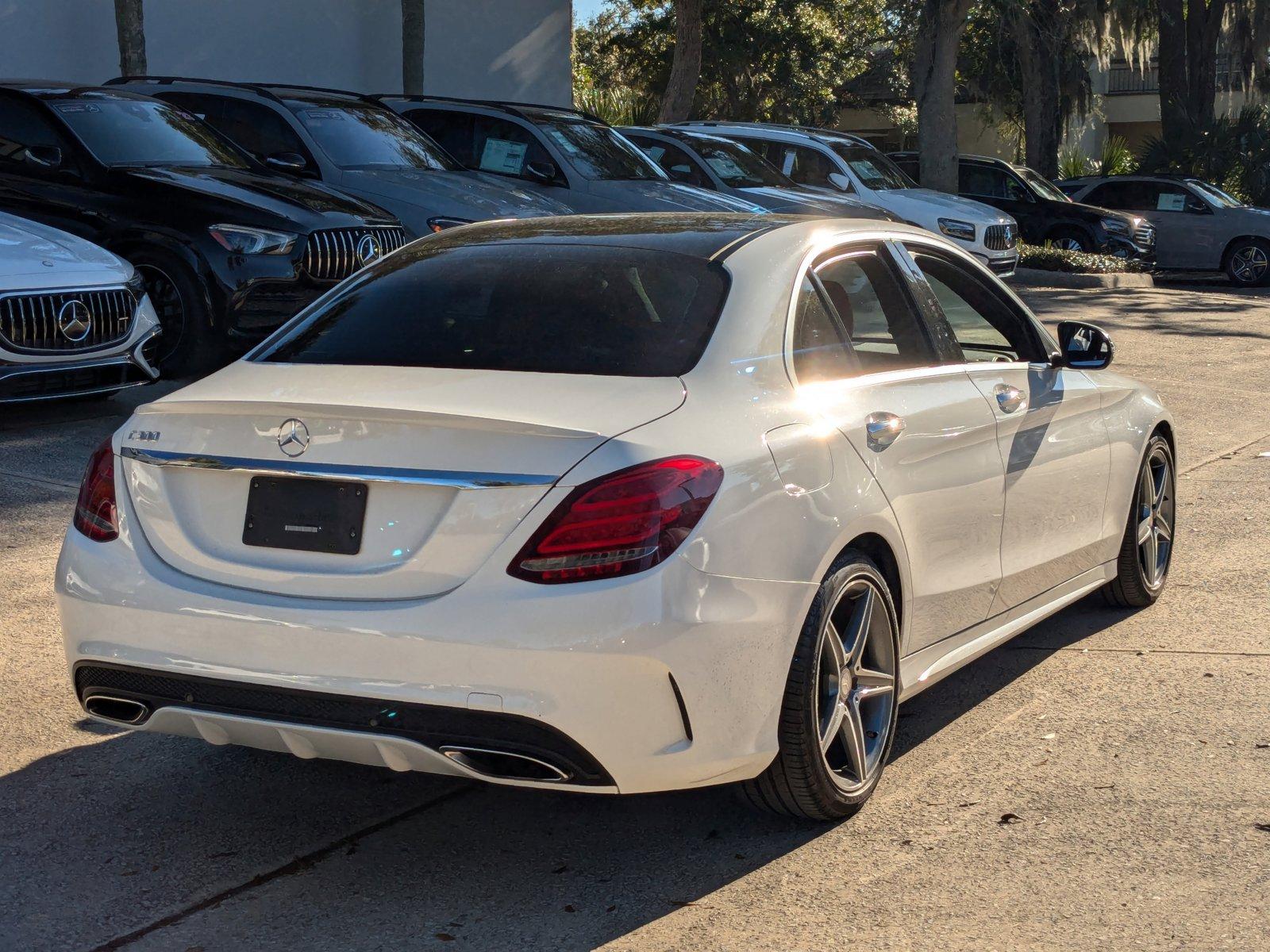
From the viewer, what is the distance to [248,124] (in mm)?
14086

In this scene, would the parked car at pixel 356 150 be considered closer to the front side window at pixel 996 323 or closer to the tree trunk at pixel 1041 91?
the front side window at pixel 996 323

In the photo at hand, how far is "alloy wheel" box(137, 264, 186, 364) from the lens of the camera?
34.4 feet

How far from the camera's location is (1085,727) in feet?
16.5

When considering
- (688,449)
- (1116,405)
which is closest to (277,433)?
(688,449)

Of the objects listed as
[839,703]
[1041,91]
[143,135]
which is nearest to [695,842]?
[839,703]

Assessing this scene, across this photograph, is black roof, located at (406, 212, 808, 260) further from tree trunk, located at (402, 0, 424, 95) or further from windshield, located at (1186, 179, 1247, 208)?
windshield, located at (1186, 179, 1247, 208)

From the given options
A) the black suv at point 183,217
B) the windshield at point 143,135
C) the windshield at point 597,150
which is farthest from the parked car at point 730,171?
the black suv at point 183,217

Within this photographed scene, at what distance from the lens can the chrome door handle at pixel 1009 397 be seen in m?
5.13

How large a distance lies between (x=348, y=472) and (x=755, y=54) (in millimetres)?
39550

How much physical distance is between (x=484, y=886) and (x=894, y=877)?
0.96 m

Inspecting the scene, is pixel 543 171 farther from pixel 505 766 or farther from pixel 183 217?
pixel 505 766

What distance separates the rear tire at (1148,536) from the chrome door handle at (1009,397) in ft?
3.57

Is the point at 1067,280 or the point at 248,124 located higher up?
the point at 248,124

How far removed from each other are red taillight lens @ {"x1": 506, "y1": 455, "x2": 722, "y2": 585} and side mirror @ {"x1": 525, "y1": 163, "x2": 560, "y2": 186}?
11750mm
